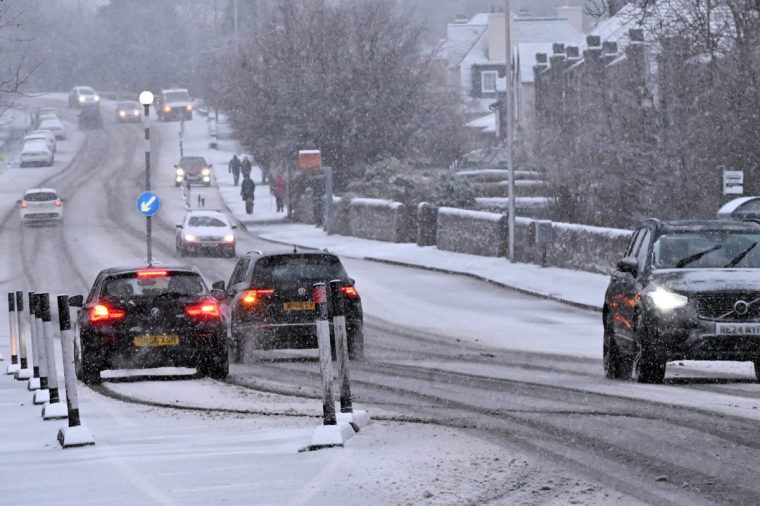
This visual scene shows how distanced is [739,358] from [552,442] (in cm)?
522

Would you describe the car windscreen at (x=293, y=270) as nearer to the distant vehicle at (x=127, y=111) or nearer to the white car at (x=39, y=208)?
the white car at (x=39, y=208)

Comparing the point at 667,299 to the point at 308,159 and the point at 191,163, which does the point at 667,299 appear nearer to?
the point at 308,159

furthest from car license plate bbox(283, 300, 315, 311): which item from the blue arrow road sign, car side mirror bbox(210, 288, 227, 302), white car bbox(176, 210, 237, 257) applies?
white car bbox(176, 210, 237, 257)

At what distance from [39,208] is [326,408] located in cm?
5323

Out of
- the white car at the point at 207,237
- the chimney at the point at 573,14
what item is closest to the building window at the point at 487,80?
the chimney at the point at 573,14

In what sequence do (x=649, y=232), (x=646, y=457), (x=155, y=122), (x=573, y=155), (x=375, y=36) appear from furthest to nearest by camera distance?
(x=155, y=122)
(x=375, y=36)
(x=573, y=155)
(x=649, y=232)
(x=646, y=457)

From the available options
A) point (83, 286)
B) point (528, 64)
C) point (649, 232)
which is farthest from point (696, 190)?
point (528, 64)

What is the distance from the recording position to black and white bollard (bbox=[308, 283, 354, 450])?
35.8 ft

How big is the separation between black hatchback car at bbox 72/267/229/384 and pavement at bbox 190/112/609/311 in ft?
43.8

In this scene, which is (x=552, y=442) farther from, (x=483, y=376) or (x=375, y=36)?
(x=375, y=36)

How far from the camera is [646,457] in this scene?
33.9 ft

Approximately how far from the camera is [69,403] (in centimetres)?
1213

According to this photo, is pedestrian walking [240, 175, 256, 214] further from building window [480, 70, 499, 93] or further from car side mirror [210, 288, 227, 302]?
building window [480, 70, 499, 93]

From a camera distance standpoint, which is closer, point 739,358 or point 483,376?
point 739,358
